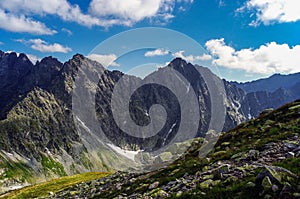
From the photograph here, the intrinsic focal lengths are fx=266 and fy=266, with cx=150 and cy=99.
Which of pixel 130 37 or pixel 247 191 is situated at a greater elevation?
pixel 130 37

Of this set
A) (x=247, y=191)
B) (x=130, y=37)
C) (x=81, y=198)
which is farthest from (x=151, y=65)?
(x=247, y=191)

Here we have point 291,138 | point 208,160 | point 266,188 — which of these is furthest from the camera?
point 208,160

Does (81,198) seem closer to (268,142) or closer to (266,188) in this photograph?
(268,142)

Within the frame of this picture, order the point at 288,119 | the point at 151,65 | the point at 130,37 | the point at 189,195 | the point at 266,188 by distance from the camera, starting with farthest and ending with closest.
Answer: the point at 151,65
the point at 130,37
the point at 288,119
the point at 189,195
the point at 266,188

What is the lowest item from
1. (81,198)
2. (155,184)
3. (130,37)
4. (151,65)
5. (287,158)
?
(81,198)

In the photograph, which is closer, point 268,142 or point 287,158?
point 287,158

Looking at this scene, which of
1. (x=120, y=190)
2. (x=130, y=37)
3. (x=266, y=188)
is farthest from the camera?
(x=130, y=37)

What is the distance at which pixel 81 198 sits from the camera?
34.6 m

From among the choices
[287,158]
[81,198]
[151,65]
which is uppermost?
[151,65]

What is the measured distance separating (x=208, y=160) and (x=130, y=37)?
1926cm

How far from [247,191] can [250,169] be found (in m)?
3.65

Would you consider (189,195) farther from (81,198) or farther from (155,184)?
(81,198)

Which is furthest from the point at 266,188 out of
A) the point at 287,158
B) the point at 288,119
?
the point at 288,119

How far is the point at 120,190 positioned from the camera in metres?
30.0
